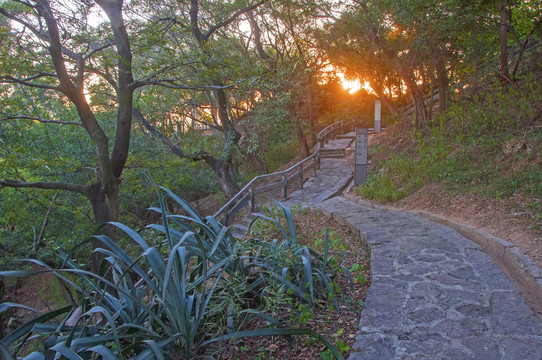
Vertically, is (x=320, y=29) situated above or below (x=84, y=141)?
above

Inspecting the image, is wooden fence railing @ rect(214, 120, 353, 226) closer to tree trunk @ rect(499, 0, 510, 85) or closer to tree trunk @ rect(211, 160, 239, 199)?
tree trunk @ rect(211, 160, 239, 199)

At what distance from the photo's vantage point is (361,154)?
9648mm

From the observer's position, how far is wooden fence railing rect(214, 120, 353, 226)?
903cm

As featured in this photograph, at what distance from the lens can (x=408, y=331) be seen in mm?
2711

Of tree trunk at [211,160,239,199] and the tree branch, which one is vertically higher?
the tree branch

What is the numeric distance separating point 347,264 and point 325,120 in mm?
21231

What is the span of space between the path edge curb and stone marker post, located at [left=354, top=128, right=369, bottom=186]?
4122mm

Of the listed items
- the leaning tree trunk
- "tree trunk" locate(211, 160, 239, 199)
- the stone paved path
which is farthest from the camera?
"tree trunk" locate(211, 160, 239, 199)

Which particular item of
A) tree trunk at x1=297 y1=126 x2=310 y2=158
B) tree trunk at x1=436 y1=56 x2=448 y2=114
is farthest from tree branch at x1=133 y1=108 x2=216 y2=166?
tree trunk at x1=436 y1=56 x2=448 y2=114

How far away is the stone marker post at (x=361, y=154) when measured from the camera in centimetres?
945

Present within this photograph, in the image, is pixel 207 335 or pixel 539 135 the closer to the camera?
pixel 207 335

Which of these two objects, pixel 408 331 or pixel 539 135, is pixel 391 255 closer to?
pixel 408 331

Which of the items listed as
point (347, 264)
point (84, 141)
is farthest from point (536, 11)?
point (84, 141)

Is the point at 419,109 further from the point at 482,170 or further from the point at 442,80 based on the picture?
the point at 482,170
